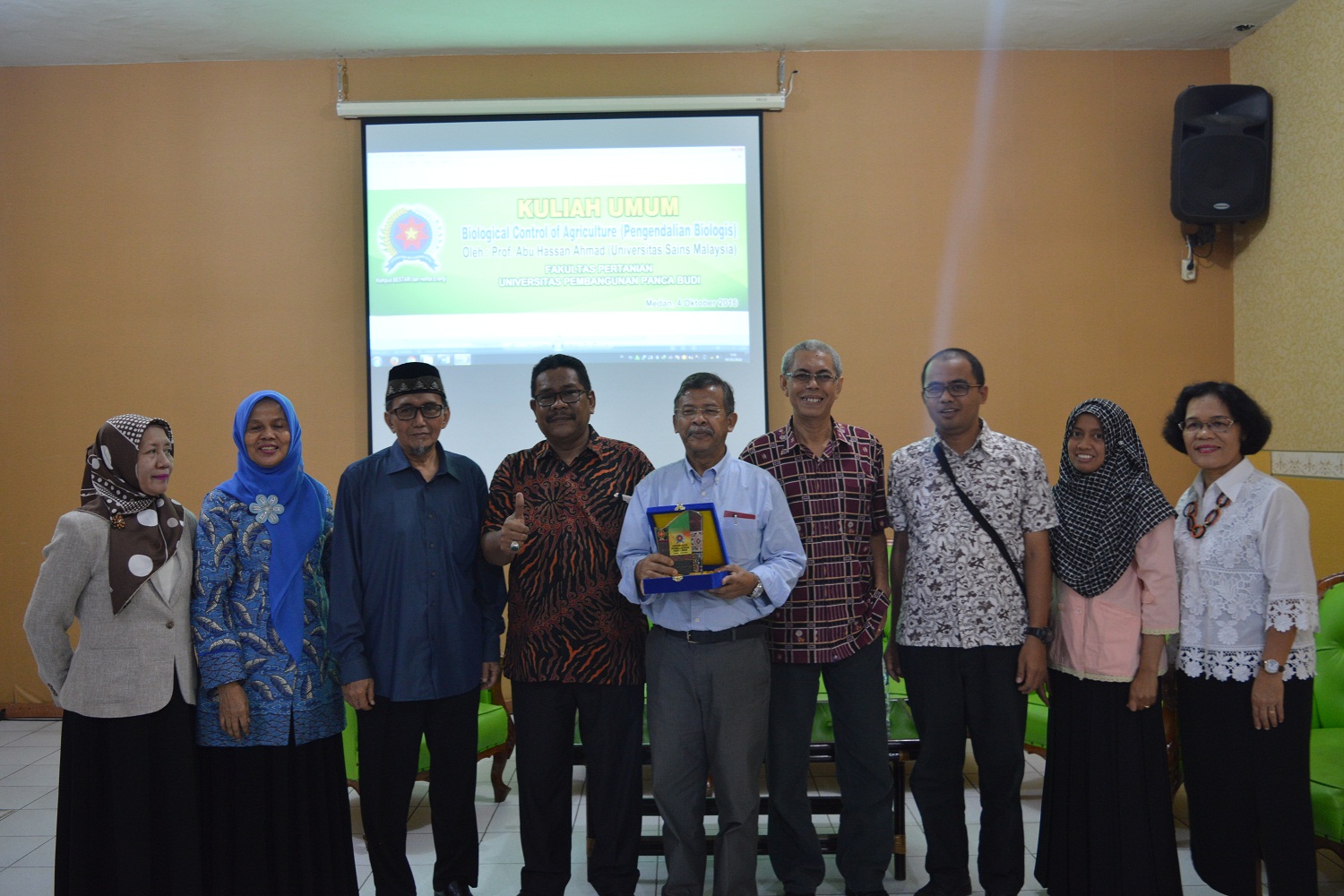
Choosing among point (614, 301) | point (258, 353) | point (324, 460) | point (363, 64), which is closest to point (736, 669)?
point (614, 301)

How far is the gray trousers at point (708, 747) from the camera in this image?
2.46 m

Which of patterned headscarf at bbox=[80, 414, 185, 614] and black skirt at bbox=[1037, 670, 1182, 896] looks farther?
black skirt at bbox=[1037, 670, 1182, 896]

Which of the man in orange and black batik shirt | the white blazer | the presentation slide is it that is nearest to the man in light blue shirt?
the man in orange and black batik shirt

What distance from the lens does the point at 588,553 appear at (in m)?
2.60

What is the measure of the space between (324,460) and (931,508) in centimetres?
344

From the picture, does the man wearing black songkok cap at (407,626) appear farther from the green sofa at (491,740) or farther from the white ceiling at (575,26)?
the white ceiling at (575,26)

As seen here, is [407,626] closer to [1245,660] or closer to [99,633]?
[99,633]

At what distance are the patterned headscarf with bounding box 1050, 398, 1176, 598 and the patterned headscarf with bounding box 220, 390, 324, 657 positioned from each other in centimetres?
214

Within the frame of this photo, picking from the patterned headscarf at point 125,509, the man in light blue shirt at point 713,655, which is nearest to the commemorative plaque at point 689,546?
the man in light blue shirt at point 713,655

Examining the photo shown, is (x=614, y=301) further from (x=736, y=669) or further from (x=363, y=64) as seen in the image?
(x=736, y=669)

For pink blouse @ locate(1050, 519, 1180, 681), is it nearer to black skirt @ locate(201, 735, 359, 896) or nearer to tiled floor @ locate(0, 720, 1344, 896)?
tiled floor @ locate(0, 720, 1344, 896)

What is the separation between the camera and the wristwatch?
8.47ft

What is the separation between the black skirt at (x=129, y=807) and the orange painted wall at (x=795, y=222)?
102 inches

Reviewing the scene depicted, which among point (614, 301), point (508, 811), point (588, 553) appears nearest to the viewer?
point (588, 553)
